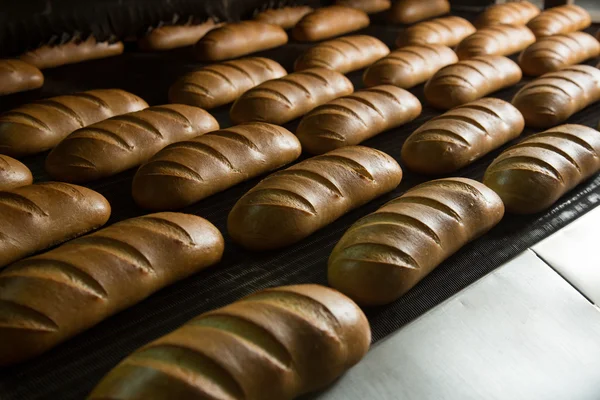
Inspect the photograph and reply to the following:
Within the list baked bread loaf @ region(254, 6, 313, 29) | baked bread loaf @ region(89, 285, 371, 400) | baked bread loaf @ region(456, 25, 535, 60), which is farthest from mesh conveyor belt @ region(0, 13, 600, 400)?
baked bread loaf @ region(254, 6, 313, 29)

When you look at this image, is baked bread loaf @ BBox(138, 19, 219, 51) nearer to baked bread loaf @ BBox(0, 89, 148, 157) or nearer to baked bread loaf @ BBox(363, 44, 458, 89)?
baked bread loaf @ BBox(0, 89, 148, 157)

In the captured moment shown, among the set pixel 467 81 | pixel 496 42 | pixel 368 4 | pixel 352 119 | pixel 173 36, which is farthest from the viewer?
pixel 368 4

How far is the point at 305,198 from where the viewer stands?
1.62 m

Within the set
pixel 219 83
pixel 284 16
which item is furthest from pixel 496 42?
pixel 219 83

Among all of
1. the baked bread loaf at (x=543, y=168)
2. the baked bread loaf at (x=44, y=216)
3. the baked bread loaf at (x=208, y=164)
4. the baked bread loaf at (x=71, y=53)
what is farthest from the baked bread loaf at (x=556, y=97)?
the baked bread loaf at (x=71, y=53)

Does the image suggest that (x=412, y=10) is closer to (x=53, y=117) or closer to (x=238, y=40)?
(x=238, y=40)

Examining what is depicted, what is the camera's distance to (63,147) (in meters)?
1.93

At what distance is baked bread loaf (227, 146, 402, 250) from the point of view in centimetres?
160

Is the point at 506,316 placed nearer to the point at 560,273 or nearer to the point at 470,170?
the point at 560,273

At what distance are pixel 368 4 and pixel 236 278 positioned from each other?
260 centimetres

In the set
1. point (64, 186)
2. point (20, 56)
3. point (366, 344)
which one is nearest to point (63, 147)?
point (64, 186)

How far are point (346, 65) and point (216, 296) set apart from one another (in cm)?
166

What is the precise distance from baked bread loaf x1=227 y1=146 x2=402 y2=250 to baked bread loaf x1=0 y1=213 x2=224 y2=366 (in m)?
0.11

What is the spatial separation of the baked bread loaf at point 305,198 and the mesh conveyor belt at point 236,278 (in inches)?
2.1
